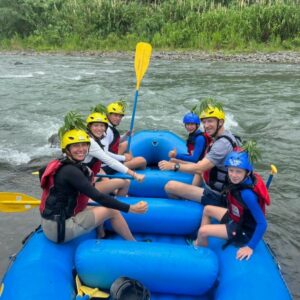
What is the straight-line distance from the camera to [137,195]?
405 centimetres

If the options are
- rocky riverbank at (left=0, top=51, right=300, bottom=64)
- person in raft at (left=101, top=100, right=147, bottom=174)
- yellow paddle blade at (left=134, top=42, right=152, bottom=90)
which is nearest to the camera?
person in raft at (left=101, top=100, right=147, bottom=174)

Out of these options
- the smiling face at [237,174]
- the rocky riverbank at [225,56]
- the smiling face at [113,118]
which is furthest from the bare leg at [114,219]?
the rocky riverbank at [225,56]

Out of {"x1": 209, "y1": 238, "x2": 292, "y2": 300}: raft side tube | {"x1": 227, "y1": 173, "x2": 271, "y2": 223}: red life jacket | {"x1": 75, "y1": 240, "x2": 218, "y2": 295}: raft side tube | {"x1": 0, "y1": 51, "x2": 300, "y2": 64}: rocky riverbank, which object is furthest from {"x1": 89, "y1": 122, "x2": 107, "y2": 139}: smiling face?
{"x1": 0, "y1": 51, "x2": 300, "y2": 64}: rocky riverbank

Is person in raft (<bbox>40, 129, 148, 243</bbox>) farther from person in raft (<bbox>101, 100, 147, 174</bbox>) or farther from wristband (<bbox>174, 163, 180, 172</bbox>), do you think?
person in raft (<bbox>101, 100, 147, 174</bbox>)

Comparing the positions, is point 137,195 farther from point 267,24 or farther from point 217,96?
point 267,24

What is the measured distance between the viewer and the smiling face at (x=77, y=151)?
112 inches

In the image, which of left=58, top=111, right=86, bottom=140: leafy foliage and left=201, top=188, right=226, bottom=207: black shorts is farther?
left=201, top=188, right=226, bottom=207: black shorts

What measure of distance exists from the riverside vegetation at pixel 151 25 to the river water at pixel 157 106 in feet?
8.49

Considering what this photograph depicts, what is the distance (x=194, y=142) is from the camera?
13.7 feet

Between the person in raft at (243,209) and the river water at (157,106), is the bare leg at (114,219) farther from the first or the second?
the river water at (157,106)

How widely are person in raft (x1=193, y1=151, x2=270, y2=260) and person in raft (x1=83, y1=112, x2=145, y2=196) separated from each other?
2.65 ft

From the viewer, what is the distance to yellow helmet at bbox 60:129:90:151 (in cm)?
282

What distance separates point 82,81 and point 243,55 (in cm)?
711

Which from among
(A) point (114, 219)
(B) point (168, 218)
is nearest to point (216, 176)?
(B) point (168, 218)
